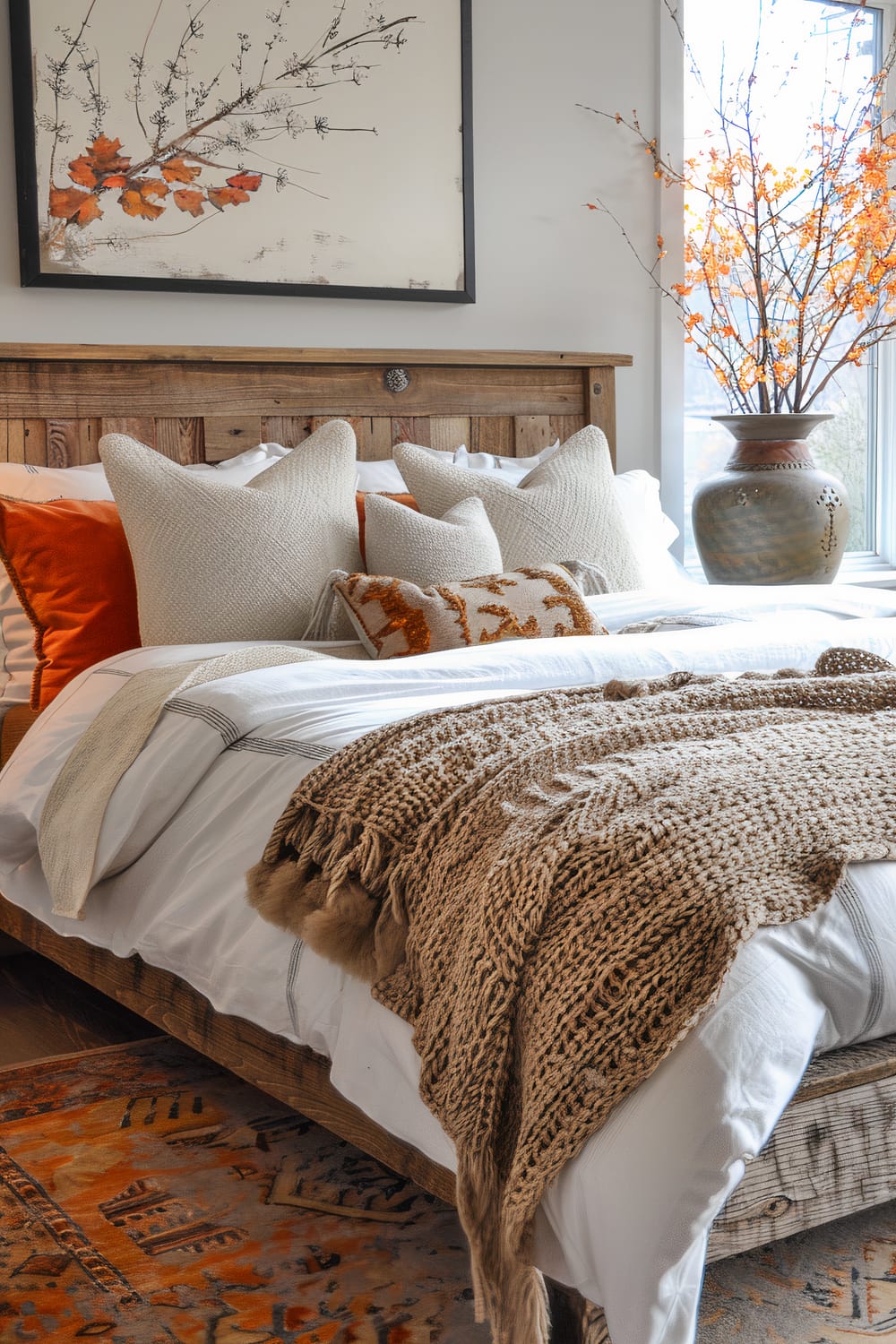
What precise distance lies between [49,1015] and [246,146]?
77.6 inches

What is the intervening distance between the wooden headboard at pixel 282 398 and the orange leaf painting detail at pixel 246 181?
1.33 ft

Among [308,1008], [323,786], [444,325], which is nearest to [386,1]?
[444,325]

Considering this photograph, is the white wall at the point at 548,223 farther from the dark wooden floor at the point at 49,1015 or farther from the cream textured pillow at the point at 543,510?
the dark wooden floor at the point at 49,1015

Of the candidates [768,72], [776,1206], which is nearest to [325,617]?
[776,1206]

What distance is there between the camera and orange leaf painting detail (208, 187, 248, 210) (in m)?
3.15

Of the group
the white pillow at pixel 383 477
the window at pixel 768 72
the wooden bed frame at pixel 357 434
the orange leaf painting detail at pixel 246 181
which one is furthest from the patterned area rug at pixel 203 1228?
the window at pixel 768 72

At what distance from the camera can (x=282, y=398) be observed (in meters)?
3.18

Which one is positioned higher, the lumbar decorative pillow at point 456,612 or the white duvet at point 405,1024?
the lumbar decorative pillow at point 456,612

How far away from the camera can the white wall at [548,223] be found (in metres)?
3.43

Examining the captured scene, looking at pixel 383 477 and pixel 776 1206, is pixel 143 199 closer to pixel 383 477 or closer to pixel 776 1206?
pixel 383 477

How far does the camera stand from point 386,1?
3334mm

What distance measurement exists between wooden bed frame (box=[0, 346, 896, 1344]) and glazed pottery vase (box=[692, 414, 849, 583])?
37 centimetres

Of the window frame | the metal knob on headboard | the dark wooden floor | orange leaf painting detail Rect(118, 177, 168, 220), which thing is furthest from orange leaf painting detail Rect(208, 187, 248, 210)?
the dark wooden floor

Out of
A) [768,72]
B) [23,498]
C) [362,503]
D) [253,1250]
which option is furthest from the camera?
[768,72]
